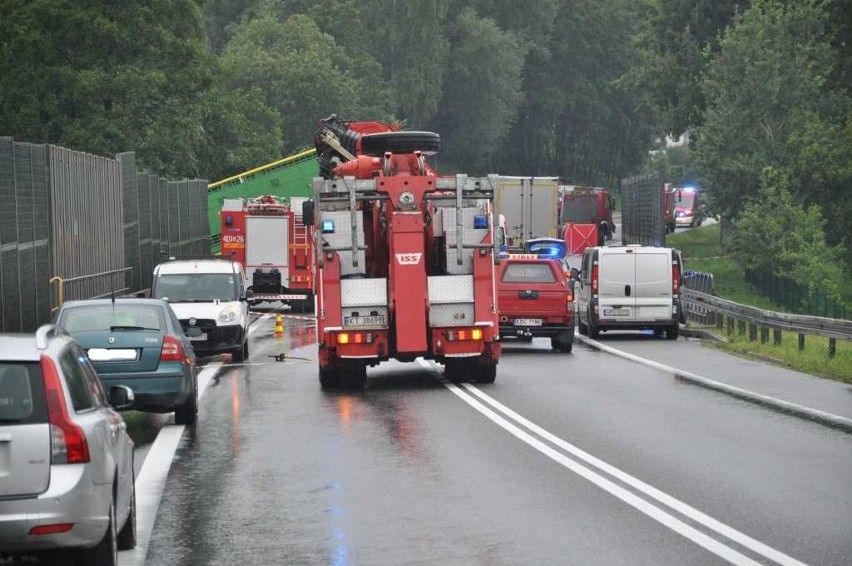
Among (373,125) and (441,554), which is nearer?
(441,554)

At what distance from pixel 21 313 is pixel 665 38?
63.7 m

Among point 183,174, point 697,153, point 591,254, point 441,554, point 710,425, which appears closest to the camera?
point 441,554

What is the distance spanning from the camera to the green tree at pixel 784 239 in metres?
66.4

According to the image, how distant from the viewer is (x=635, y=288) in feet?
118

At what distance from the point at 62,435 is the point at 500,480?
18.1 ft

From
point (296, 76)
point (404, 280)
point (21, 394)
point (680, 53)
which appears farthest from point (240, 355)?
point (296, 76)

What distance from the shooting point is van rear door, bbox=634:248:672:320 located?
118ft

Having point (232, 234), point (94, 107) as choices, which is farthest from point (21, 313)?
point (94, 107)

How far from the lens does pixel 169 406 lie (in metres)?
18.9

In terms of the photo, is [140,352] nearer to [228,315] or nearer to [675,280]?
[228,315]

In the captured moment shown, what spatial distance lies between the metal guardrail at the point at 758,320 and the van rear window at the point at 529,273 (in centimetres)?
397

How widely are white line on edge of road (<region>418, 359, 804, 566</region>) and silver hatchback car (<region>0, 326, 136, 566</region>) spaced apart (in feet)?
11.6

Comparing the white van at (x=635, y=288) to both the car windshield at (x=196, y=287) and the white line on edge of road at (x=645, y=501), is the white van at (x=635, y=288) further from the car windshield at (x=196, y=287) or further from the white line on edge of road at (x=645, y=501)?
the white line on edge of road at (x=645, y=501)

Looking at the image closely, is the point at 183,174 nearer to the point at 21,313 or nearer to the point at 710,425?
the point at 21,313
